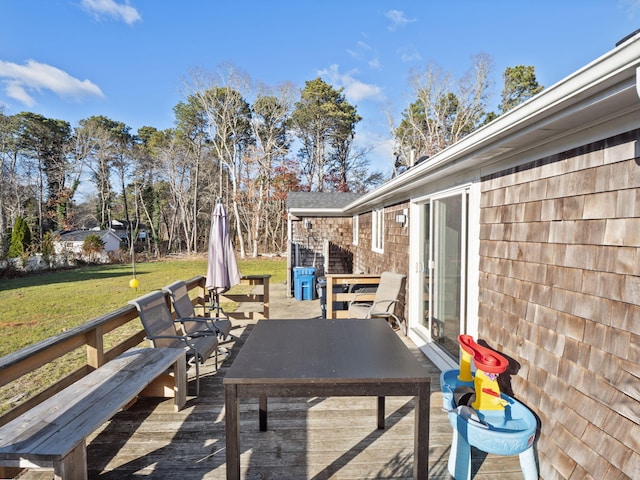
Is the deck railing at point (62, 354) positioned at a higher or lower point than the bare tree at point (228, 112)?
lower

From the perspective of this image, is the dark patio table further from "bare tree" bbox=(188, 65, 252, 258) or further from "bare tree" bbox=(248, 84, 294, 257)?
"bare tree" bbox=(248, 84, 294, 257)

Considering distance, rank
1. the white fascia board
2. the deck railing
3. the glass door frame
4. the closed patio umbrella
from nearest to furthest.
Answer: the deck railing, the glass door frame, the closed patio umbrella, the white fascia board

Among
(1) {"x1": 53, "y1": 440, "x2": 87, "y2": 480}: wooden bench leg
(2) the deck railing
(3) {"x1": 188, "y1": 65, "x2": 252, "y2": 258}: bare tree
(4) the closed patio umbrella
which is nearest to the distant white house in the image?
(3) {"x1": 188, "y1": 65, "x2": 252, "y2": 258}: bare tree

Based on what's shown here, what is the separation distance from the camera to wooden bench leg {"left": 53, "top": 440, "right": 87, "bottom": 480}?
5.60 ft

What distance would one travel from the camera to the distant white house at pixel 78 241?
1690 centimetres

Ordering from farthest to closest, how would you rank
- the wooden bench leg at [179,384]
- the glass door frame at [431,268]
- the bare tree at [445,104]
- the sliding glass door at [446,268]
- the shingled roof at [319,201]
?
the bare tree at [445,104], the shingled roof at [319,201], the sliding glass door at [446,268], the glass door frame at [431,268], the wooden bench leg at [179,384]

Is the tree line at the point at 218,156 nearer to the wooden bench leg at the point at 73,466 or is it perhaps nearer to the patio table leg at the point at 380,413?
the patio table leg at the point at 380,413

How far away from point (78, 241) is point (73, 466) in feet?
73.6

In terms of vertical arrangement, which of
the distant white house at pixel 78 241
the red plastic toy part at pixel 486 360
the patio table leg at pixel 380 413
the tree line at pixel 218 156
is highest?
the tree line at pixel 218 156

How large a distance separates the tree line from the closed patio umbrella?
1608 cm

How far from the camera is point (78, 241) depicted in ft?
66.2

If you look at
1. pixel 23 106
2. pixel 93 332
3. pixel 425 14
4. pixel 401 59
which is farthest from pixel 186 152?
pixel 93 332

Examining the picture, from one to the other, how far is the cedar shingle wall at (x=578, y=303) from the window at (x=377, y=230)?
4.50 meters

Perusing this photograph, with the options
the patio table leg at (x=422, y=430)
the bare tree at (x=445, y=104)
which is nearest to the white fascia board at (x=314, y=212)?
the patio table leg at (x=422, y=430)
